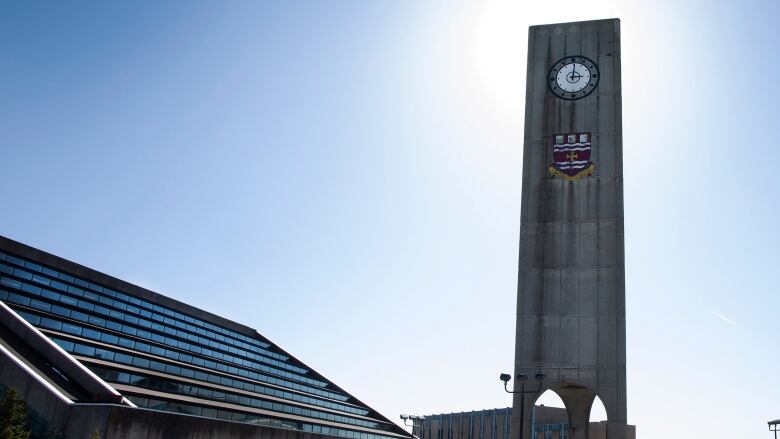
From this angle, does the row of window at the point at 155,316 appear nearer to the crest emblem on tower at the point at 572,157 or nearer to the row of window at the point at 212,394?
the row of window at the point at 212,394

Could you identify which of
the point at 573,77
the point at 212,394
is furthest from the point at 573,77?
the point at 212,394

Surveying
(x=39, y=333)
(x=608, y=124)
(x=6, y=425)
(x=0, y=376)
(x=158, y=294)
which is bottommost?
(x=6, y=425)

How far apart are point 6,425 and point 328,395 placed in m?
46.4

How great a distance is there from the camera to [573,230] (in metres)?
50.8

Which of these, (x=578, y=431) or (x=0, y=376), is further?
(x=578, y=431)

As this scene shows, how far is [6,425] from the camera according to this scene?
2862 cm

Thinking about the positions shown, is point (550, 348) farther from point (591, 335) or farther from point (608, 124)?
point (608, 124)

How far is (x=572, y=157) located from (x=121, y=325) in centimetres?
3293

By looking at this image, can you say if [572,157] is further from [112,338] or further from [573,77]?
[112,338]

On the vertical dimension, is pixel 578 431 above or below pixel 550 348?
below

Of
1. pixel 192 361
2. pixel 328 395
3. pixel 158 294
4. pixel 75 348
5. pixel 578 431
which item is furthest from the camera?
pixel 328 395

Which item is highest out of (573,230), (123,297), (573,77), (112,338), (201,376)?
(573,77)

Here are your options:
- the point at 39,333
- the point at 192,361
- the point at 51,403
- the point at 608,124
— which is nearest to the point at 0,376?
the point at 51,403

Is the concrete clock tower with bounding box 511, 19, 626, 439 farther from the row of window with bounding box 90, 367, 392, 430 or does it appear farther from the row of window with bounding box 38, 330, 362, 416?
the row of window with bounding box 38, 330, 362, 416
